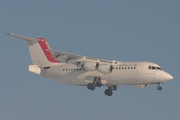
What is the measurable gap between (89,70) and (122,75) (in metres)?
3.36

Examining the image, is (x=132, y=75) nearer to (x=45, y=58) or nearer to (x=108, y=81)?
(x=108, y=81)


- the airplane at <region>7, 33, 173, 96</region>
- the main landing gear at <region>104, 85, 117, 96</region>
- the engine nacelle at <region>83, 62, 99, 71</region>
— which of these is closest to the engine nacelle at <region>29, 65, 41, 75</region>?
the airplane at <region>7, 33, 173, 96</region>

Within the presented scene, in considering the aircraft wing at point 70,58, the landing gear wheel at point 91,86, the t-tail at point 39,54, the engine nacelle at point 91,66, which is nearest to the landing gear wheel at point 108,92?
the landing gear wheel at point 91,86

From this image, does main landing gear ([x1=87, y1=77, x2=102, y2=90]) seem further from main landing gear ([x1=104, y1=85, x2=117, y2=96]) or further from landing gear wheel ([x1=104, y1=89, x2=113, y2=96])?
landing gear wheel ([x1=104, y1=89, x2=113, y2=96])

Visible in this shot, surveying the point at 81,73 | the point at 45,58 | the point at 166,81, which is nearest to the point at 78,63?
the point at 81,73

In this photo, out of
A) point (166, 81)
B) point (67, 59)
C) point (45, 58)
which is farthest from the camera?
point (45, 58)

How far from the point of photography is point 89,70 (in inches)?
2231

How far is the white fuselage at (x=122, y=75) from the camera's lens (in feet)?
179

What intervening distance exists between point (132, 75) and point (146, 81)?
4.54 feet

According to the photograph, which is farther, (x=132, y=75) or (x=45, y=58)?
(x=45, y=58)

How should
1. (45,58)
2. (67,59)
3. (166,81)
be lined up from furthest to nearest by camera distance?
(45,58) → (67,59) → (166,81)

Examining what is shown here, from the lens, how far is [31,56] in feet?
205

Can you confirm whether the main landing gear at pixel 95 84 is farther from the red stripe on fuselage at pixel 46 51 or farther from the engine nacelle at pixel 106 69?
the red stripe on fuselage at pixel 46 51

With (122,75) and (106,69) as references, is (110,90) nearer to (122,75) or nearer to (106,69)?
(106,69)
